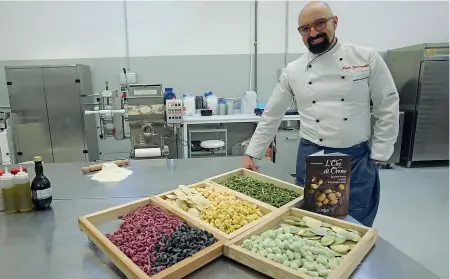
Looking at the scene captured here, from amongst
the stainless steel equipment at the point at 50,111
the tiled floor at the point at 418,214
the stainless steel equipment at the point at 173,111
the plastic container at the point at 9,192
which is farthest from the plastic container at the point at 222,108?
the plastic container at the point at 9,192

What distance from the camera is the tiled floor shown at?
2.48 metres

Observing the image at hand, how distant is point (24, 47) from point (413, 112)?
5.71 meters

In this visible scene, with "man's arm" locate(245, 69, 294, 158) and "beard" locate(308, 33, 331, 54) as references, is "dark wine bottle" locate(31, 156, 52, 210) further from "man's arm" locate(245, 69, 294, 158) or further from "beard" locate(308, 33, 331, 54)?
"beard" locate(308, 33, 331, 54)

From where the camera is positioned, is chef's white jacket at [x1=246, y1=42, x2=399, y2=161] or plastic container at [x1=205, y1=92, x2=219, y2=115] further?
plastic container at [x1=205, y1=92, x2=219, y2=115]

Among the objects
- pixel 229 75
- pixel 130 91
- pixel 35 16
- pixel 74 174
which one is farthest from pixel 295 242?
pixel 35 16

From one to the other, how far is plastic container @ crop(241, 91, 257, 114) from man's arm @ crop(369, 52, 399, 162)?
2732 millimetres

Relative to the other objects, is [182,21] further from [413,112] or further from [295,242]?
[295,242]

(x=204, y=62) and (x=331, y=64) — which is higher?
(x=204, y=62)

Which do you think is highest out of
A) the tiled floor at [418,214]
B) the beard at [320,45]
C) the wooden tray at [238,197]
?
the beard at [320,45]

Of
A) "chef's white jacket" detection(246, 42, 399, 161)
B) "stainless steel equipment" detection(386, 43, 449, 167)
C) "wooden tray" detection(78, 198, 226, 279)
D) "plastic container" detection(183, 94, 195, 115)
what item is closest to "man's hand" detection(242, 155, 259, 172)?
"chef's white jacket" detection(246, 42, 399, 161)

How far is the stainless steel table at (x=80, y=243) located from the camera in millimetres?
965

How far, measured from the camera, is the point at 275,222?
1188 millimetres

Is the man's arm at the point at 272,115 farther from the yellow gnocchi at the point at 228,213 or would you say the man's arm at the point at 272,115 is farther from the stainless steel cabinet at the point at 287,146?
the stainless steel cabinet at the point at 287,146

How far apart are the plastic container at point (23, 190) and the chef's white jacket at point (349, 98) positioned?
154 cm
